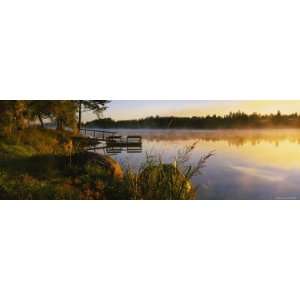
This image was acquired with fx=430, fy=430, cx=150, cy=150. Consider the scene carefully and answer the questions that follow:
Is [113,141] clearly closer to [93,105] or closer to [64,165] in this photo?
[93,105]

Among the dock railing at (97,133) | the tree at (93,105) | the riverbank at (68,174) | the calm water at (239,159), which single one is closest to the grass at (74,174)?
the riverbank at (68,174)

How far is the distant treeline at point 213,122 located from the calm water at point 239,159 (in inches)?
2.7

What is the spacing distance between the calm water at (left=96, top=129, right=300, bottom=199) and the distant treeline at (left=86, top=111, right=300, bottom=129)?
69 mm

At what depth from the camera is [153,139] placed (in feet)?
16.3

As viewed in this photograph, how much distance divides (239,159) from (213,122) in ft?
1.69

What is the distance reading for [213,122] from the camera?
4934 mm

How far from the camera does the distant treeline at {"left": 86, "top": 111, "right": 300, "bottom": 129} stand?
4.87m

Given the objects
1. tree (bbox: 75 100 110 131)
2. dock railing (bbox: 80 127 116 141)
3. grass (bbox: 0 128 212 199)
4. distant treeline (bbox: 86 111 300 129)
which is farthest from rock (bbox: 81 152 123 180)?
tree (bbox: 75 100 110 131)
